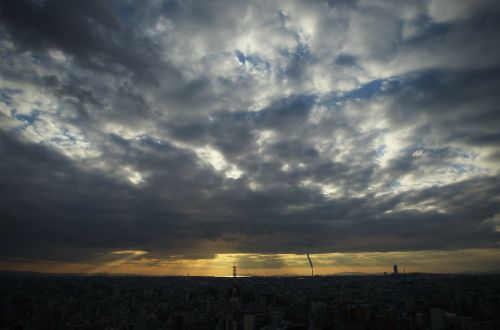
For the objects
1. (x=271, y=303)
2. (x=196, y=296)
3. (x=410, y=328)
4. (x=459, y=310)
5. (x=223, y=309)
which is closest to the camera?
(x=410, y=328)

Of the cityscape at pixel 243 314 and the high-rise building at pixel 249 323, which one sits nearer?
the cityscape at pixel 243 314

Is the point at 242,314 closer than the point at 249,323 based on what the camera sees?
No

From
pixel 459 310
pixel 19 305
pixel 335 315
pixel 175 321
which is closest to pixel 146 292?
pixel 19 305

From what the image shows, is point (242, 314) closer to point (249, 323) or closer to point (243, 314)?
point (243, 314)

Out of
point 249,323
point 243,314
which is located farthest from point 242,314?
point 249,323

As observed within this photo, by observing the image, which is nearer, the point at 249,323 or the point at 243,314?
the point at 249,323

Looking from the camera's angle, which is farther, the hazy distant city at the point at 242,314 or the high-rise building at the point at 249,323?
the high-rise building at the point at 249,323

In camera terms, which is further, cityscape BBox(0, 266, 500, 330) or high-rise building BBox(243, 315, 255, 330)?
high-rise building BBox(243, 315, 255, 330)

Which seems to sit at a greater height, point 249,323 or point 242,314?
point 249,323

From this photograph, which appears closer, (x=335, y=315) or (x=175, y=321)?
(x=175, y=321)

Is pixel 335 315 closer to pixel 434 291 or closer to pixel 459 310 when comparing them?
pixel 459 310

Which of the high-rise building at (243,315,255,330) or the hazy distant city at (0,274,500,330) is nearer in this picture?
the hazy distant city at (0,274,500,330)
